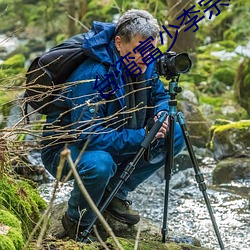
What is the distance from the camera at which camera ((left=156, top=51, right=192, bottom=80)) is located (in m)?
3.04

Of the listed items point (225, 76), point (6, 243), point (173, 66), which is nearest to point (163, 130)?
point (173, 66)

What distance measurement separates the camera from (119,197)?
3580mm

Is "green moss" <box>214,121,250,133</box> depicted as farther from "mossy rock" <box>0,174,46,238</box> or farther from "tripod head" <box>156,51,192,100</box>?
"mossy rock" <box>0,174,46,238</box>

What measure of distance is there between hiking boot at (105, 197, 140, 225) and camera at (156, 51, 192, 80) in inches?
35.4

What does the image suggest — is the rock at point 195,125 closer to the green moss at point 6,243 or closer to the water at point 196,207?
the water at point 196,207

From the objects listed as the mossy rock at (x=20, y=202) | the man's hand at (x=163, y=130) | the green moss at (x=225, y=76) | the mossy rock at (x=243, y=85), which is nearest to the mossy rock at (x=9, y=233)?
the mossy rock at (x=20, y=202)

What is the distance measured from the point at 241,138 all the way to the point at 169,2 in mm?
3876

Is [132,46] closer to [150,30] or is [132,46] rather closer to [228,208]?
[150,30]

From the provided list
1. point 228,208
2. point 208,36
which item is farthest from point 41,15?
point 228,208

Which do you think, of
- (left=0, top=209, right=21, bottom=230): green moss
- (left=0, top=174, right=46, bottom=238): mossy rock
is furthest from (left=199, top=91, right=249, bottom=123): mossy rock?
Result: (left=0, top=209, right=21, bottom=230): green moss

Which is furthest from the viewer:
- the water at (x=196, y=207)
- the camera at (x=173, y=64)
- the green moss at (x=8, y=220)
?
the water at (x=196, y=207)

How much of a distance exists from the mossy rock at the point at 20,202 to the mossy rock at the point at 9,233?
0.85ft

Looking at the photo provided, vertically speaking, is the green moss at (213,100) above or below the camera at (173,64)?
→ below

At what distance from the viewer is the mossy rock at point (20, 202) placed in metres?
2.87
